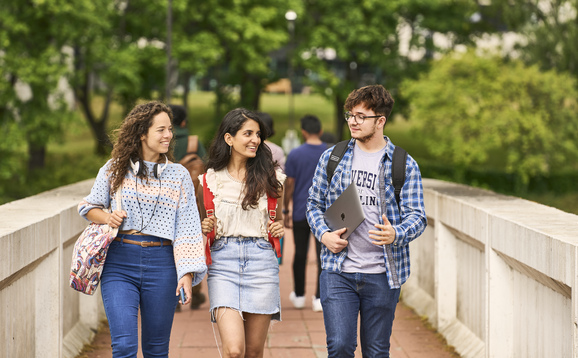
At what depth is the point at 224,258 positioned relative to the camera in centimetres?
438

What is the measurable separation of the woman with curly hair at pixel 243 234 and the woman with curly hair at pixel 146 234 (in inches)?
7.4

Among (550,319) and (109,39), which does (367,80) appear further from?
(550,319)

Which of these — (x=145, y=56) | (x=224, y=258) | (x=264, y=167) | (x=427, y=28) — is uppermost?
(x=427, y=28)

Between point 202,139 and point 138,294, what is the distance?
43884 millimetres

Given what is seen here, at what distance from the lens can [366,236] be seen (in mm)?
4281

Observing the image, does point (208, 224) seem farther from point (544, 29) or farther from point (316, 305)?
point (544, 29)

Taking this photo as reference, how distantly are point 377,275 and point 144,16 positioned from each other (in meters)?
33.3

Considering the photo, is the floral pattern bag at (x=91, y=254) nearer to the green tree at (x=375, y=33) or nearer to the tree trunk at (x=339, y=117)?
the green tree at (x=375, y=33)

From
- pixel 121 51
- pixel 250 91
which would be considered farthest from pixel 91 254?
pixel 250 91

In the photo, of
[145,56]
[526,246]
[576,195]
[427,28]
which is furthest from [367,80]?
[526,246]

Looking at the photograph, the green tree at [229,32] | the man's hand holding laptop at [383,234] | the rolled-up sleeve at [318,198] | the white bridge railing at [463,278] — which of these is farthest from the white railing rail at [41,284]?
the green tree at [229,32]

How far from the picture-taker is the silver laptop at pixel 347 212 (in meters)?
4.11

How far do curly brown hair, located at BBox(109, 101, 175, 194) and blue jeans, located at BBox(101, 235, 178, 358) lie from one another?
0.31 meters

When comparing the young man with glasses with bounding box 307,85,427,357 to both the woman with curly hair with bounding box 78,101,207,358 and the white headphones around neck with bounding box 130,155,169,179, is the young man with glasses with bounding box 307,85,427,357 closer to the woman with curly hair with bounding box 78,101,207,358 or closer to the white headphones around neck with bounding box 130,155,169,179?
the woman with curly hair with bounding box 78,101,207,358
